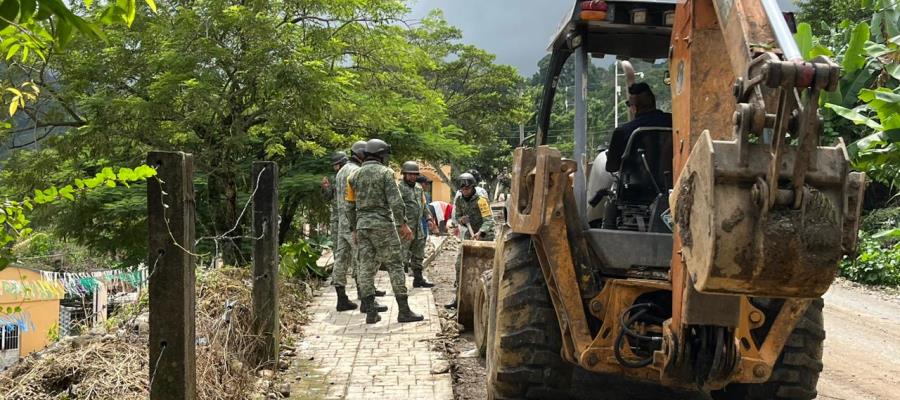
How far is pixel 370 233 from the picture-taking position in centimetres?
893

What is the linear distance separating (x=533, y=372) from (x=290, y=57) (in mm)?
7874

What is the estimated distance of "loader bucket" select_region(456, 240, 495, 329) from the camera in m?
8.14

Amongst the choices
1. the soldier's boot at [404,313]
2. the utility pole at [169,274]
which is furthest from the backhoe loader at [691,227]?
the soldier's boot at [404,313]

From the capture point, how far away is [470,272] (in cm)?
817

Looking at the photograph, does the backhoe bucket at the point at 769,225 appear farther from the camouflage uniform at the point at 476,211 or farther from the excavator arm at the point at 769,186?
the camouflage uniform at the point at 476,211

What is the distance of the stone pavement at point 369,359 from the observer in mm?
6098

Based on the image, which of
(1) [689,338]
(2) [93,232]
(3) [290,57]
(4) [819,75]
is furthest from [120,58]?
(4) [819,75]

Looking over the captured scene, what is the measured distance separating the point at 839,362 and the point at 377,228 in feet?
16.3

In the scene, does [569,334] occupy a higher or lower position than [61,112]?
lower

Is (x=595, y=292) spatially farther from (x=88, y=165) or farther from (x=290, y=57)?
(x=88, y=165)

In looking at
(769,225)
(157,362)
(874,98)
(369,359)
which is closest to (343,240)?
(369,359)

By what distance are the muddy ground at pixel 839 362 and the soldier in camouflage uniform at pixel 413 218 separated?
42 centimetres

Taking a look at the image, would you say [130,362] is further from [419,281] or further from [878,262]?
[878,262]

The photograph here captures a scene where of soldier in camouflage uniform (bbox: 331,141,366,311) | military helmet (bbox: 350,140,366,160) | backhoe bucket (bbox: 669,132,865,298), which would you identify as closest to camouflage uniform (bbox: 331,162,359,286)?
soldier in camouflage uniform (bbox: 331,141,366,311)
